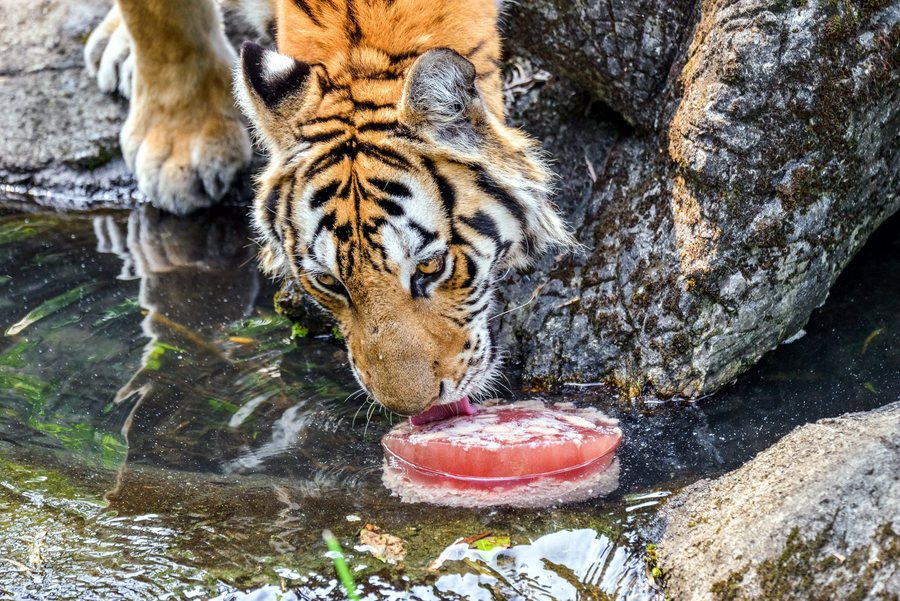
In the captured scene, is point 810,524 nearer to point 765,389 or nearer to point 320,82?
point 765,389

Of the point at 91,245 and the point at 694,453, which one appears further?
the point at 91,245

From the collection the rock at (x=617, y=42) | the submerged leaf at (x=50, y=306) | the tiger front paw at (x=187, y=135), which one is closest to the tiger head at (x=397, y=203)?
the rock at (x=617, y=42)

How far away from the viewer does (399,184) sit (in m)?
2.63

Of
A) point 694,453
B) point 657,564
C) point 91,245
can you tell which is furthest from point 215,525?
point 91,245

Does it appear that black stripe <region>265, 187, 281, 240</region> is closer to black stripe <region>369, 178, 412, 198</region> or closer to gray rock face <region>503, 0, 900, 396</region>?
black stripe <region>369, 178, 412, 198</region>

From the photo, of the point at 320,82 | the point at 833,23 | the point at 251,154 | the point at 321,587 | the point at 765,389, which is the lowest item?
the point at 321,587

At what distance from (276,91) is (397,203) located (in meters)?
0.47

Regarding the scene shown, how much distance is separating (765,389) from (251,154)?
2861mm

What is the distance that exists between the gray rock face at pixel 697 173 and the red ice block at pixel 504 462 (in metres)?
0.43

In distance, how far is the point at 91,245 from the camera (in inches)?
174

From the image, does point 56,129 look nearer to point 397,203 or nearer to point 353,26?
point 353,26

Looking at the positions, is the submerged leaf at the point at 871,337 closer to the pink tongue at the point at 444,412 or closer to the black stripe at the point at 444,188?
the pink tongue at the point at 444,412

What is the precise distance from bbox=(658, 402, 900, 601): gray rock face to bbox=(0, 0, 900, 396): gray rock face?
718 mm

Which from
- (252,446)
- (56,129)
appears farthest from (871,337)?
(56,129)
